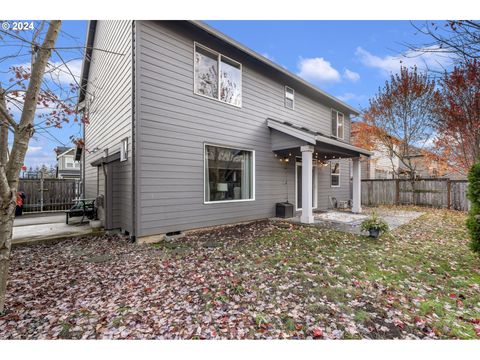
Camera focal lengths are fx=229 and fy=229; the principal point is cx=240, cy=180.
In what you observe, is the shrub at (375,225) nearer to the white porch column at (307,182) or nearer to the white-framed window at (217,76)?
the white porch column at (307,182)

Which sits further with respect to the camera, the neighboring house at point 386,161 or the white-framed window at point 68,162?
the white-framed window at point 68,162

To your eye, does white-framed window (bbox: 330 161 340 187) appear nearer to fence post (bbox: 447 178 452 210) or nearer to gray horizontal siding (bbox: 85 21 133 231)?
fence post (bbox: 447 178 452 210)

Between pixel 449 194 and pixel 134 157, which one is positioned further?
pixel 449 194

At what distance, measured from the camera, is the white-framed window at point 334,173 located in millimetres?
11977

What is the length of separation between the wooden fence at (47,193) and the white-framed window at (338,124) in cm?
→ 1420

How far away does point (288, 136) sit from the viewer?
317 inches

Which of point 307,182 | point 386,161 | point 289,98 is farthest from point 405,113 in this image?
point 307,182

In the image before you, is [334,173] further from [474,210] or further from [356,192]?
[474,210]

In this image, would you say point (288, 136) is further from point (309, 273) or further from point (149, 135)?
point (309, 273)

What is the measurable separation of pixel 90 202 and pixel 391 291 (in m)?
9.55

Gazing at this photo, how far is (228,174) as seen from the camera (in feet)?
24.4

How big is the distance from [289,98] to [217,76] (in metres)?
3.76

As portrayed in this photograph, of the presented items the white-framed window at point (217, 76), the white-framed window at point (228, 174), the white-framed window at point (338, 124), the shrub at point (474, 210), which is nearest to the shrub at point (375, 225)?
the shrub at point (474, 210)

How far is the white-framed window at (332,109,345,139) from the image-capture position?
489 inches
